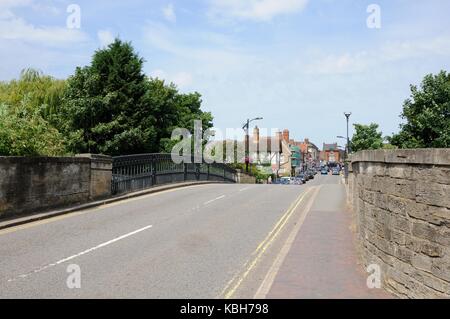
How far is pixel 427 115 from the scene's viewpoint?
2973 centimetres

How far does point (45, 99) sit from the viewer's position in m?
35.2

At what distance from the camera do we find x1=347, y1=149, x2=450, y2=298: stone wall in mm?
6035

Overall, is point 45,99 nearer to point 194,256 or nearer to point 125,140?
point 125,140

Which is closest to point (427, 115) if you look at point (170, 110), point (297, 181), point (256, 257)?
point (170, 110)

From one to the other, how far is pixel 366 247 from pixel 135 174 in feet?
46.4

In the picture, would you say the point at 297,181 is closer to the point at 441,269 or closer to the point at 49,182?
the point at 49,182

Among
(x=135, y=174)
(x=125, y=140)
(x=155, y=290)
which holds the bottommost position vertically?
(x=155, y=290)

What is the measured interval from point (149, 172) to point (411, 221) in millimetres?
17353

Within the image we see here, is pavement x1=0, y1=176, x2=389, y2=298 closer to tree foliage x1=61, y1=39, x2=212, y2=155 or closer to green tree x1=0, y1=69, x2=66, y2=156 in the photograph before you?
green tree x1=0, y1=69, x2=66, y2=156

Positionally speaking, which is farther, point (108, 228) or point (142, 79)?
point (142, 79)

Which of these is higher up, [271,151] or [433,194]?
[271,151]

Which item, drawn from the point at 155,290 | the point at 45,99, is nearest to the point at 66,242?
the point at 155,290

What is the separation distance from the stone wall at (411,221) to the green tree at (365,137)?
60.4m

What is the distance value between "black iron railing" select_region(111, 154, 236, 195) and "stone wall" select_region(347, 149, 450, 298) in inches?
511
